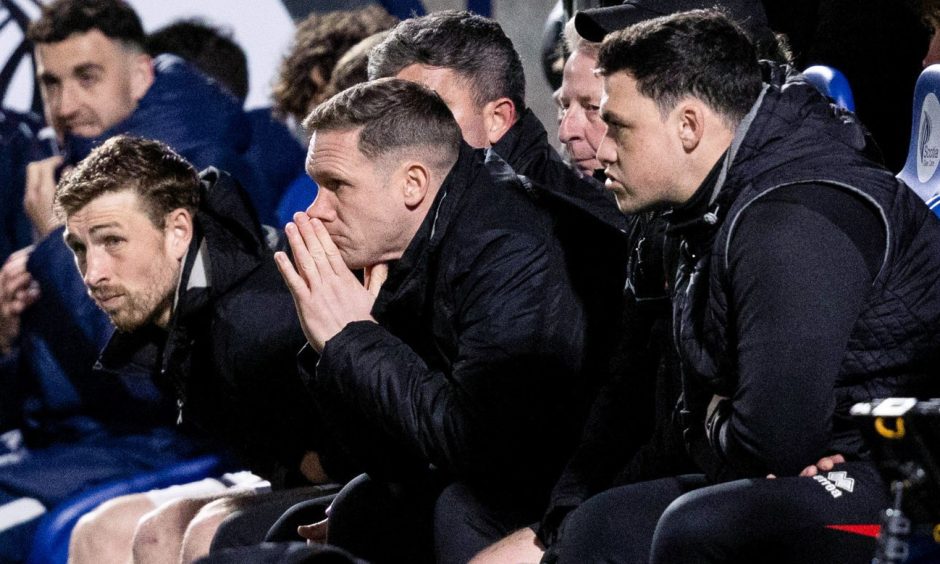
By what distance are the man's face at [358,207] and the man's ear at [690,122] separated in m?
0.57

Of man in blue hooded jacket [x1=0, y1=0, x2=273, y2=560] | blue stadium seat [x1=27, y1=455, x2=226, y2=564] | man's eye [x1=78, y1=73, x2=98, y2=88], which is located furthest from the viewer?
man's eye [x1=78, y1=73, x2=98, y2=88]

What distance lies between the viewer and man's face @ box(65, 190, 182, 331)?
3.11 m

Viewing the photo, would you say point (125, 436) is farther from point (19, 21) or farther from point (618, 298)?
point (618, 298)

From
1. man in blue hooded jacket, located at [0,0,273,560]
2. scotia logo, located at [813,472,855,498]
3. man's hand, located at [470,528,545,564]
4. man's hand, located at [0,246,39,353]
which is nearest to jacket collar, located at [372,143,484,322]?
man's hand, located at [470,528,545,564]

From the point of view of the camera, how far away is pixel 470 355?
7.39 ft

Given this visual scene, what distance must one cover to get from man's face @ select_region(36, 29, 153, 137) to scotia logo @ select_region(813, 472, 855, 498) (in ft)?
10.1

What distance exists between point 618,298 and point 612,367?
160 mm

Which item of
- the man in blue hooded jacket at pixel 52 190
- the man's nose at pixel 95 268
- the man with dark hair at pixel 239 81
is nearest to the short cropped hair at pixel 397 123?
the man's nose at pixel 95 268

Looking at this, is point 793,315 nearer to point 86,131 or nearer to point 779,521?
point 779,521

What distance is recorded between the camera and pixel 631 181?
2.06 metres

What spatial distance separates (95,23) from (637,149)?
9.64ft

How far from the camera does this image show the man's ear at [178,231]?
10.3 ft

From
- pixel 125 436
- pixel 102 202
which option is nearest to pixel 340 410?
pixel 102 202

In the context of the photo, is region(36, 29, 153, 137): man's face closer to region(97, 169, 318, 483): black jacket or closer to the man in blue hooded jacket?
the man in blue hooded jacket
